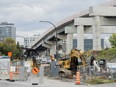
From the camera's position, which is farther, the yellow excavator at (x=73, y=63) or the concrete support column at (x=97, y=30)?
the concrete support column at (x=97, y=30)

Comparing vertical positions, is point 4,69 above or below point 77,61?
below

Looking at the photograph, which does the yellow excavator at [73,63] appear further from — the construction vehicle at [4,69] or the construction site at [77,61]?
the construction vehicle at [4,69]

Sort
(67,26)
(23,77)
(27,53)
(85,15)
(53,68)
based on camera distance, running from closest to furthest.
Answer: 1. (23,77)
2. (53,68)
3. (27,53)
4. (85,15)
5. (67,26)

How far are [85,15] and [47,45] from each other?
61600 millimetres

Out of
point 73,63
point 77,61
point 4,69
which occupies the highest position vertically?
point 77,61

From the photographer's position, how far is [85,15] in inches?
3728

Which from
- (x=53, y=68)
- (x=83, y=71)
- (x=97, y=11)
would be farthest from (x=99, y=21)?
(x=83, y=71)

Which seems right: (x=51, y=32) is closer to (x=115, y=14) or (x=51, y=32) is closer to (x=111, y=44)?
(x=111, y=44)

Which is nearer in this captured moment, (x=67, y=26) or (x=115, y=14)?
(x=115, y=14)

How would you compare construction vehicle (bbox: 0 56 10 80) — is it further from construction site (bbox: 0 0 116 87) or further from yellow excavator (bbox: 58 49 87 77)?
yellow excavator (bbox: 58 49 87 77)

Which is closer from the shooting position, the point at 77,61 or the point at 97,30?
the point at 77,61

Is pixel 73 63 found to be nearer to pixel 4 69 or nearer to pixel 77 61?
pixel 77 61

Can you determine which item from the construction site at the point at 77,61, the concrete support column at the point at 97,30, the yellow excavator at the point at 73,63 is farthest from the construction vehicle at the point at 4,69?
the concrete support column at the point at 97,30

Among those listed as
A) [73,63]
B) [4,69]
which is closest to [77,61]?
[73,63]
